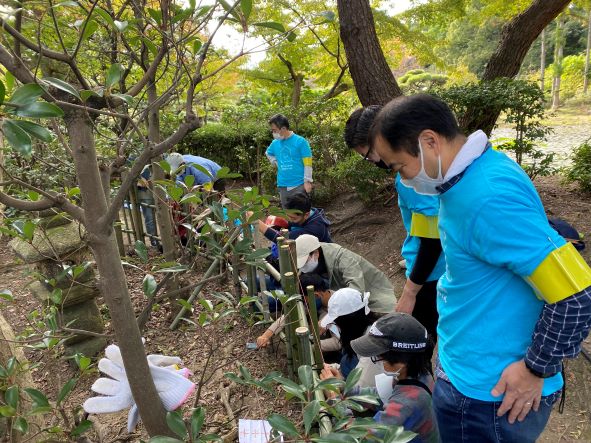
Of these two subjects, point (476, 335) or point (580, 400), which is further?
point (580, 400)

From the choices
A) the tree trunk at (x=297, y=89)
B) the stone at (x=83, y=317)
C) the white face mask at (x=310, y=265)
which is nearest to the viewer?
the white face mask at (x=310, y=265)

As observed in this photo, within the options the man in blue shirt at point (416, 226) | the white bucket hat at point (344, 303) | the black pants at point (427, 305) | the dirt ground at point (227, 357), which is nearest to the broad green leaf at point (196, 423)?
the dirt ground at point (227, 357)

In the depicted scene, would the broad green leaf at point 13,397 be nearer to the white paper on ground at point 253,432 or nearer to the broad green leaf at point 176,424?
the broad green leaf at point 176,424

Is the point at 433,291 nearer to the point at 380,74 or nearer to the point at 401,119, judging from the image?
the point at 401,119

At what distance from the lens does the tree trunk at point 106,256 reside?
1247 millimetres

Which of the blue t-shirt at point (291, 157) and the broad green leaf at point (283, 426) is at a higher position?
the blue t-shirt at point (291, 157)

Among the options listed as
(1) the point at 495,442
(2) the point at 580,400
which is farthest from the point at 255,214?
(2) the point at 580,400

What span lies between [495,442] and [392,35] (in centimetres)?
728

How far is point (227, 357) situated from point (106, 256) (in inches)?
73.5

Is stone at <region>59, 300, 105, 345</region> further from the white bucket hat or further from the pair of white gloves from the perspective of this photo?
the white bucket hat

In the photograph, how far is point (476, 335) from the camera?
1272 mm

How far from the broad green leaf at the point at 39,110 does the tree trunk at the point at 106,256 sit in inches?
17.7

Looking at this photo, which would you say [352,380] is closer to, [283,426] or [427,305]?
[283,426]

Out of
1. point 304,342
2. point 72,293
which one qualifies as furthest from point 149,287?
point 72,293
